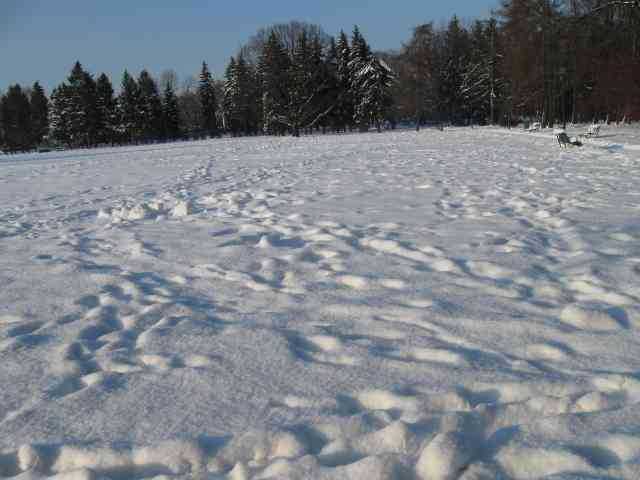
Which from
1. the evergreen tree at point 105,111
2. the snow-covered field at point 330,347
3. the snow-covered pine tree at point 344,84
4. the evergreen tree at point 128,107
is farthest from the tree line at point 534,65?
the evergreen tree at point 105,111

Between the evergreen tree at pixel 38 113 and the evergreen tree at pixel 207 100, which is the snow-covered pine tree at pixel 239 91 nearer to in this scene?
the evergreen tree at pixel 207 100

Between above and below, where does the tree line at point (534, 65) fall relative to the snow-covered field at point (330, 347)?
above

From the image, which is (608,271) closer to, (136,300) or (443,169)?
(136,300)

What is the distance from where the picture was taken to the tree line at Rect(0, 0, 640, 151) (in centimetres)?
3966

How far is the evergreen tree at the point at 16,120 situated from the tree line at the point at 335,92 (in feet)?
0.41

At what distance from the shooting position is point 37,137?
62.2 m

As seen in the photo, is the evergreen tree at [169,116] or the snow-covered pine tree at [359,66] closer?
the snow-covered pine tree at [359,66]

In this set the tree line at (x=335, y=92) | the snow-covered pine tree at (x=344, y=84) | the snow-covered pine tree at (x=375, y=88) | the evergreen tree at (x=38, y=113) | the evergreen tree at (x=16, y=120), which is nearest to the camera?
the tree line at (x=335, y=92)

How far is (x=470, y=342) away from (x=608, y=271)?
1700 millimetres

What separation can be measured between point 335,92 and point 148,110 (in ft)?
75.5

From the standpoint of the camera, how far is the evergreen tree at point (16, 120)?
59.7 metres

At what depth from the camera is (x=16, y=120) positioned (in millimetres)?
59594

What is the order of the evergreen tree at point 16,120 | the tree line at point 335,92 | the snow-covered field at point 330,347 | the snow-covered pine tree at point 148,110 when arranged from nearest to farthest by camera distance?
the snow-covered field at point 330,347
the tree line at point 335,92
the snow-covered pine tree at point 148,110
the evergreen tree at point 16,120

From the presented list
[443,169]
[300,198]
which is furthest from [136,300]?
[443,169]
